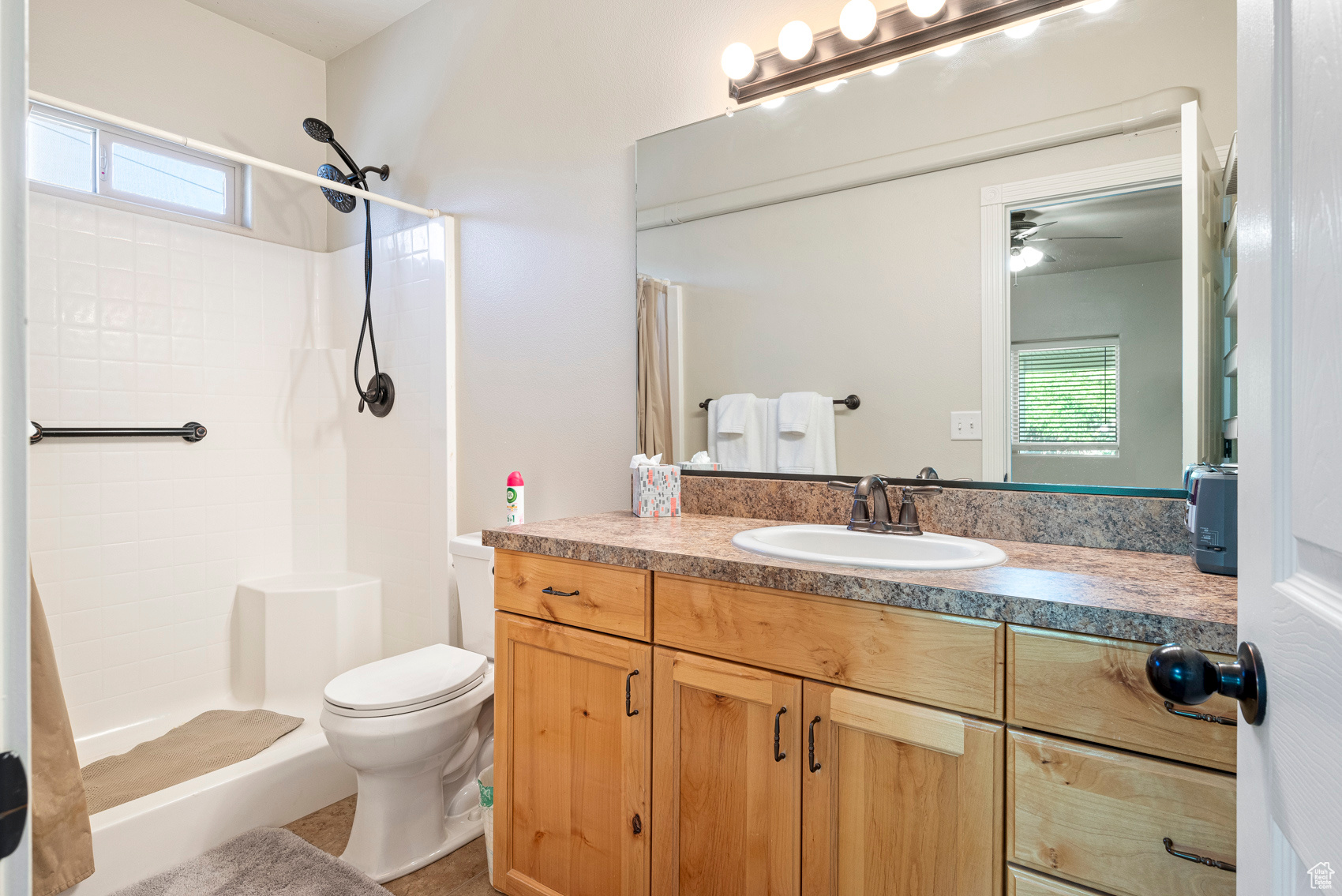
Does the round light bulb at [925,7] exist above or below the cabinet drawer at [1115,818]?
above

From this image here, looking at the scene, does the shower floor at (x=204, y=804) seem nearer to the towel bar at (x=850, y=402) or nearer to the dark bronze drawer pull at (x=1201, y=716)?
the towel bar at (x=850, y=402)

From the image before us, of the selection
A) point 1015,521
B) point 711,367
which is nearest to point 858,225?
point 711,367

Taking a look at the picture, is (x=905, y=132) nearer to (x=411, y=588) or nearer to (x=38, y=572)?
(x=411, y=588)

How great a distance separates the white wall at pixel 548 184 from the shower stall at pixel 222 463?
0.20 metres

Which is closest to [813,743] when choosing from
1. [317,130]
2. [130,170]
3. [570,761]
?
[570,761]

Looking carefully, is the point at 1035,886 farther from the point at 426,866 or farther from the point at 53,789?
the point at 53,789

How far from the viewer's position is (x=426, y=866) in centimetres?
181

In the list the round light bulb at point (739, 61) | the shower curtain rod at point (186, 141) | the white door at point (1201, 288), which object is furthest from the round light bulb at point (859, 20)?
the shower curtain rod at point (186, 141)

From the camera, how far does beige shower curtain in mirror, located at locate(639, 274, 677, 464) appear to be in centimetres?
193

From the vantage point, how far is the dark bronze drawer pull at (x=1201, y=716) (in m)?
0.81

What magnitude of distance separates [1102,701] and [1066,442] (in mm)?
632

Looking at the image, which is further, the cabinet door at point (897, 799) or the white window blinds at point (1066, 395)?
the white window blinds at point (1066, 395)

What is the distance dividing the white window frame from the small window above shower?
289 centimetres

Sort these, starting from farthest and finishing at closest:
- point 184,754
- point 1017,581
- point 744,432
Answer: point 184,754
point 744,432
point 1017,581
